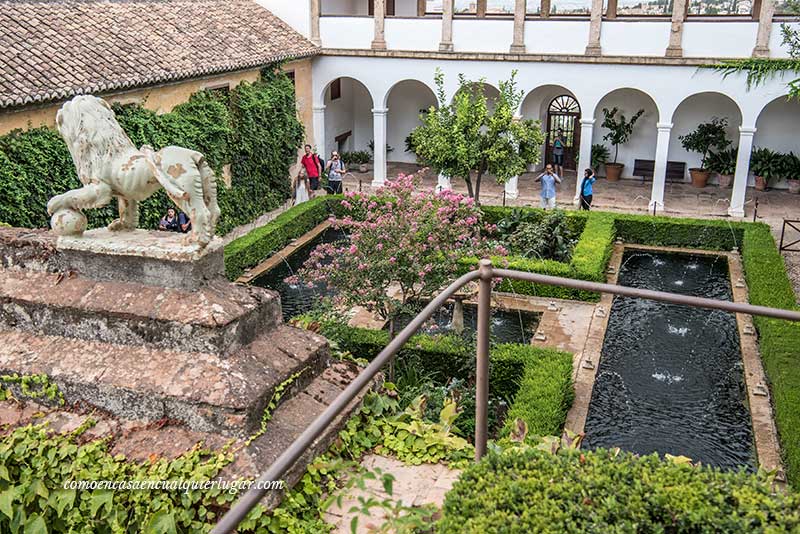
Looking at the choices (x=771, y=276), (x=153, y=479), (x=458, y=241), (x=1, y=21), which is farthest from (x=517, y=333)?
(x=1, y=21)

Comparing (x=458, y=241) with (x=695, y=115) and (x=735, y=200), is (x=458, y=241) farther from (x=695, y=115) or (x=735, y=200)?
(x=695, y=115)

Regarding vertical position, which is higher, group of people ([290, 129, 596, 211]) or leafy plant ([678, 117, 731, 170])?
leafy plant ([678, 117, 731, 170])

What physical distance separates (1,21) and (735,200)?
16169 mm

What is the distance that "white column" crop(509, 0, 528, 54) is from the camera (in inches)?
782

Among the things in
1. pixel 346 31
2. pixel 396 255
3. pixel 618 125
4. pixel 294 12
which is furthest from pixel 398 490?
pixel 618 125

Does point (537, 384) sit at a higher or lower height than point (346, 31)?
lower

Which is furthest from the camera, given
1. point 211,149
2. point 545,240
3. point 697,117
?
point 697,117

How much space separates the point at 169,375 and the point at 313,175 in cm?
1547

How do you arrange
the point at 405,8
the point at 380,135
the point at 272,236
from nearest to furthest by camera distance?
the point at 272,236, the point at 380,135, the point at 405,8

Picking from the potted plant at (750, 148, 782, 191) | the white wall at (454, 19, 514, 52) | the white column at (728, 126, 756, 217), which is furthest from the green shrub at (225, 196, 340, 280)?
the potted plant at (750, 148, 782, 191)

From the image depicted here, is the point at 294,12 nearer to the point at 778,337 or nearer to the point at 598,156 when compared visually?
the point at 598,156

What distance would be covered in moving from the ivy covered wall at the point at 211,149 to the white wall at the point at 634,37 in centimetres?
798

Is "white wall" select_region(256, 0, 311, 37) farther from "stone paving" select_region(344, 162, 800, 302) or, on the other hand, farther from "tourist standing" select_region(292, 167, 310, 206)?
"stone paving" select_region(344, 162, 800, 302)

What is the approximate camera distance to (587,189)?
1855 centimetres
